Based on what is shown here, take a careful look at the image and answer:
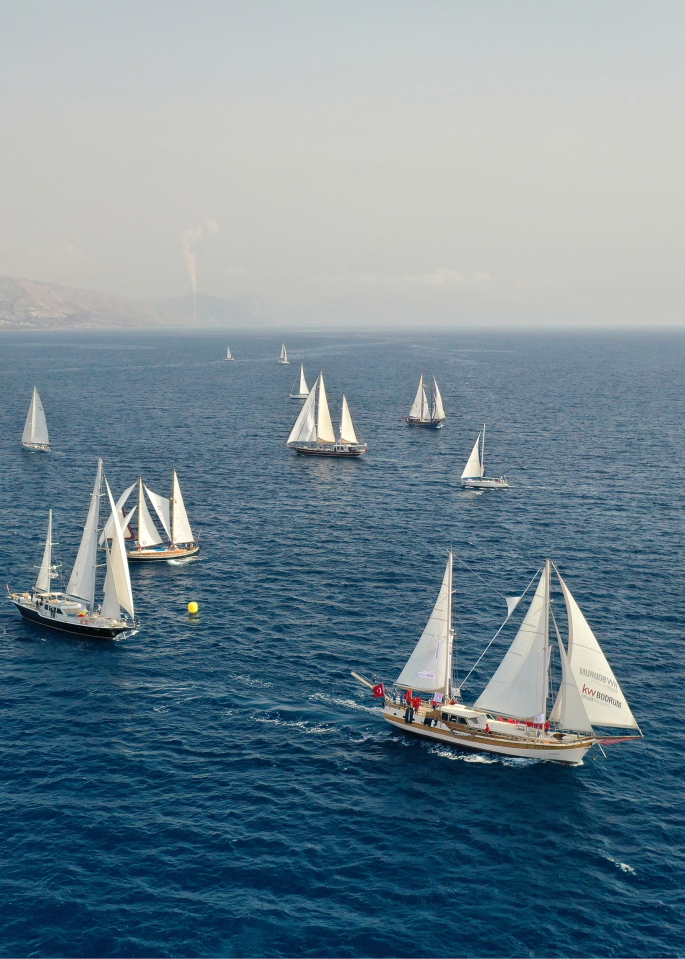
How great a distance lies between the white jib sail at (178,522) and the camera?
4090 inches

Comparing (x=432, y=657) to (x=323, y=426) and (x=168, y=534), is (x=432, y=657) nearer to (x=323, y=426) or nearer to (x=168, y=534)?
(x=168, y=534)

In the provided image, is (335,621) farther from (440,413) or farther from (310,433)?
(440,413)

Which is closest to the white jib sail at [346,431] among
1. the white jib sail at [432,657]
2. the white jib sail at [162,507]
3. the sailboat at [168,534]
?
the white jib sail at [162,507]

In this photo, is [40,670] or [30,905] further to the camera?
[40,670]

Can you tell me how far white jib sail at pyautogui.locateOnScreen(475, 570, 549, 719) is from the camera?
63156 mm

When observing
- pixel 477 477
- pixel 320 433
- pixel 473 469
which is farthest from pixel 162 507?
pixel 320 433

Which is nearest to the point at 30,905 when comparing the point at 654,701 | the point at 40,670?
the point at 40,670

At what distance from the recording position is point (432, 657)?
2630 inches

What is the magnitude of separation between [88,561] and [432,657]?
40179 millimetres

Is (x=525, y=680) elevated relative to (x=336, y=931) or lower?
elevated

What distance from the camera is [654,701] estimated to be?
70000mm

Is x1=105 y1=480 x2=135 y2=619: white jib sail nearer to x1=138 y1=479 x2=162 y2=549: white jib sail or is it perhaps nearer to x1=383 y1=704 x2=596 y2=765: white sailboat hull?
x1=138 y1=479 x2=162 y2=549: white jib sail

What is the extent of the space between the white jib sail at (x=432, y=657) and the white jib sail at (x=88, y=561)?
36982 millimetres

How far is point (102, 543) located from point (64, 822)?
49619 mm
